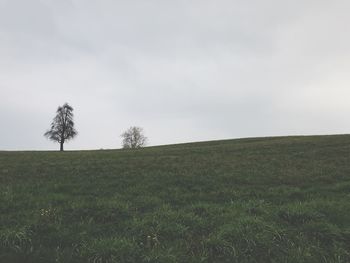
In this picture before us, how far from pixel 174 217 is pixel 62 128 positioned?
3024 inches

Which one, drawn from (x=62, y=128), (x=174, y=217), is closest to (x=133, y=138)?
(x=62, y=128)

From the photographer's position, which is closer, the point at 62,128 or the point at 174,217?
the point at 174,217

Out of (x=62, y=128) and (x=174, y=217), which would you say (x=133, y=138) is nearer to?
(x=62, y=128)

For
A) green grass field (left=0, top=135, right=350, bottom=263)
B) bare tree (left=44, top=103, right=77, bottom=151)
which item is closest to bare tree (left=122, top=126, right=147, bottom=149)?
bare tree (left=44, top=103, right=77, bottom=151)

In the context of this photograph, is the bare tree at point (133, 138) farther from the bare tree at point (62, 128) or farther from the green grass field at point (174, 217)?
the green grass field at point (174, 217)

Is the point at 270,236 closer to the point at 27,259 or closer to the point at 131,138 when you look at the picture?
the point at 27,259

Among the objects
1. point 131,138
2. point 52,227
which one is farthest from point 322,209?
point 131,138

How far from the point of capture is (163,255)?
866 cm

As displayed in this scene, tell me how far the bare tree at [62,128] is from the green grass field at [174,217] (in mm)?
66139

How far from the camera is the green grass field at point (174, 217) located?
8.99 metres

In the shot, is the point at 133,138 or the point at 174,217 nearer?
the point at 174,217

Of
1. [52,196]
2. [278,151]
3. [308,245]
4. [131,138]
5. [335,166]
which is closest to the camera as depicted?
[308,245]

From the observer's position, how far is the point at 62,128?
84.1 metres

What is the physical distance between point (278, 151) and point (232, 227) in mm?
22247
